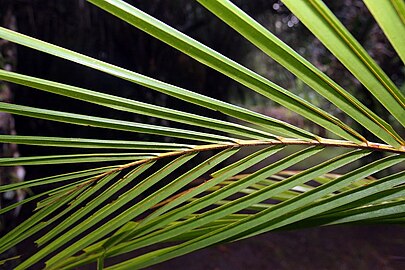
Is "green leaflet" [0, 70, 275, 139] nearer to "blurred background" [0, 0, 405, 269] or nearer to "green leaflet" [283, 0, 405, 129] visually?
"green leaflet" [283, 0, 405, 129]

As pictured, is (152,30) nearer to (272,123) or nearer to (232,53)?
(272,123)

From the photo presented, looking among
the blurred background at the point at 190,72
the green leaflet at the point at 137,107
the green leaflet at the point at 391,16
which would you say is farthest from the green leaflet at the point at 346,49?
the blurred background at the point at 190,72

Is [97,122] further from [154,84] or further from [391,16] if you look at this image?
[391,16]

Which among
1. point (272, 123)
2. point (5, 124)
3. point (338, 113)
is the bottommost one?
point (272, 123)

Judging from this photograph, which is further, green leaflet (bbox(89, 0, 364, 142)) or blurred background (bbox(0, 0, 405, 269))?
blurred background (bbox(0, 0, 405, 269))

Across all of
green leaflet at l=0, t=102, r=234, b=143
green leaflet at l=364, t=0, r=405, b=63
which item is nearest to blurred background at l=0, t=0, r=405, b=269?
green leaflet at l=0, t=102, r=234, b=143

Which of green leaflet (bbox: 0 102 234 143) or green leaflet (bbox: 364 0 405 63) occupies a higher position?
green leaflet (bbox: 364 0 405 63)

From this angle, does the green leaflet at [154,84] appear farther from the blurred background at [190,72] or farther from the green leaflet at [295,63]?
the blurred background at [190,72]

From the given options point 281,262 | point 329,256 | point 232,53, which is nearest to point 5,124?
point 281,262
